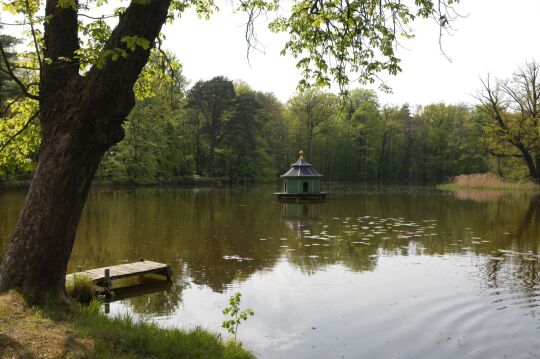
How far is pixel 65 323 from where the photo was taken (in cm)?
498

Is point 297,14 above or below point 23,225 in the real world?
above

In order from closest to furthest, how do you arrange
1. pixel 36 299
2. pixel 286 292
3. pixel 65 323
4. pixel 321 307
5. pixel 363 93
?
pixel 65 323
pixel 36 299
pixel 321 307
pixel 286 292
pixel 363 93

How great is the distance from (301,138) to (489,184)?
25732mm

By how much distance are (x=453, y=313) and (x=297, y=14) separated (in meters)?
5.46

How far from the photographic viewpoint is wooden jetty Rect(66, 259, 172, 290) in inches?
341

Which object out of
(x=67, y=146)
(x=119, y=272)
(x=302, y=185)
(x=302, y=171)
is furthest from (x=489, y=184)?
(x=67, y=146)

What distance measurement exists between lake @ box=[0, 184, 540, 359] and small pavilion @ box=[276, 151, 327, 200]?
10.4 m

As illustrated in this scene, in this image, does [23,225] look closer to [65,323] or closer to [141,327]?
[65,323]

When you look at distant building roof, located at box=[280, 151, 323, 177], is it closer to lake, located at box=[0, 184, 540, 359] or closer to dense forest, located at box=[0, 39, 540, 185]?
dense forest, located at box=[0, 39, 540, 185]

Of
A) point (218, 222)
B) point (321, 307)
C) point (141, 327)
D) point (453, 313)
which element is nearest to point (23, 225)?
point (141, 327)

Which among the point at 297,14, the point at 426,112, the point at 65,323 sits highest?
the point at 426,112

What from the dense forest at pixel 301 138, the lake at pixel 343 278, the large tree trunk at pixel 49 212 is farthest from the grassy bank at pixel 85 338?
the dense forest at pixel 301 138

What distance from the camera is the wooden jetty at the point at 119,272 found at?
867 centimetres

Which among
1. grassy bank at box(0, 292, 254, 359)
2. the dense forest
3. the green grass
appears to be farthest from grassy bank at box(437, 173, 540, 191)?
grassy bank at box(0, 292, 254, 359)
